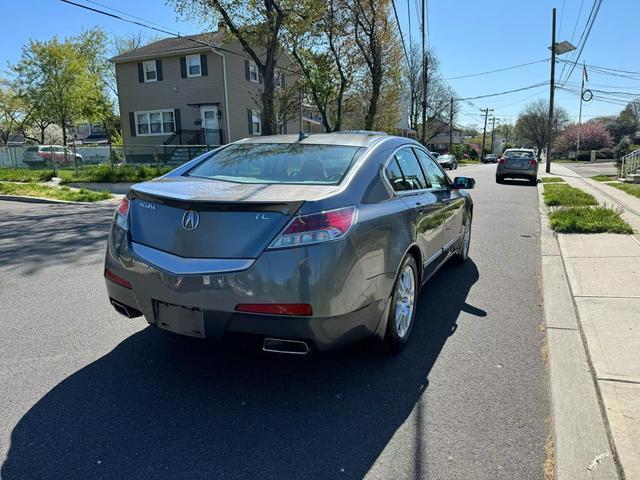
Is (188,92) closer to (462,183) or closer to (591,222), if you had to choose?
(591,222)

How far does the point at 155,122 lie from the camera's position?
95.3 ft

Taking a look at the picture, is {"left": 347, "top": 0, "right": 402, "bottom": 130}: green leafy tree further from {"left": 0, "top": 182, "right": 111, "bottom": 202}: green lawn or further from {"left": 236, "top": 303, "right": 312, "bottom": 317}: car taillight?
{"left": 236, "top": 303, "right": 312, "bottom": 317}: car taillight

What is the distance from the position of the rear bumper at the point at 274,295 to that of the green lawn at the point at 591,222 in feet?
21.3

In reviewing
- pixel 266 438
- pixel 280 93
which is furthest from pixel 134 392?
pixel 280 93

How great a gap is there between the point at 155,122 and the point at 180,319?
93.7ft

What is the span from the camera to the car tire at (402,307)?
346cm

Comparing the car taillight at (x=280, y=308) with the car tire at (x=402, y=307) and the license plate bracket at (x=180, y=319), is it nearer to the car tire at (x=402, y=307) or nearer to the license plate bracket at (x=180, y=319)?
the license plate bracket at (x=180, y=319)

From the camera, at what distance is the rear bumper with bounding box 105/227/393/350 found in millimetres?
2713

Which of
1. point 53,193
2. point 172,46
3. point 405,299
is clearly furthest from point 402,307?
point 172,46

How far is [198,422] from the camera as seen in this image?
2.78 m

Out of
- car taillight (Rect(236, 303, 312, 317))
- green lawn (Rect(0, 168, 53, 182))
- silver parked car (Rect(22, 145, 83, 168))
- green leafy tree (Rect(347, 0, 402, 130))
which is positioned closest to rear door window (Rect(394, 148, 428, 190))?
car taillight (Rect(236, 303, 312, 317))

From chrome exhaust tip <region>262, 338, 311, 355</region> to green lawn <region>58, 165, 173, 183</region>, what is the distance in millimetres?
16041

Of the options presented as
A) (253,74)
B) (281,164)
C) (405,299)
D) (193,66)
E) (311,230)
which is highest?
(193,66)

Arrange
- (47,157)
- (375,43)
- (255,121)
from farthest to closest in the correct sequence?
1. (255,121)
2. (375,43)
3. (47,157)
